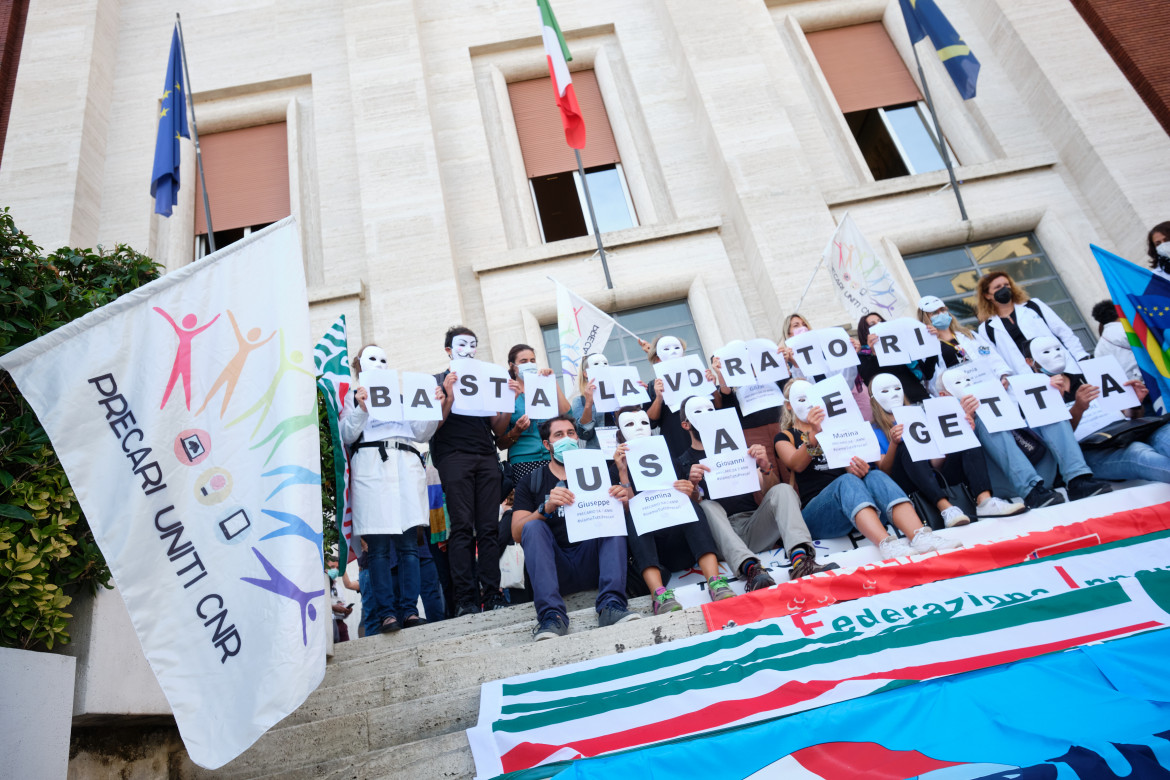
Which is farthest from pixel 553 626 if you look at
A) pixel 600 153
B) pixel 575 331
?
pixel 600 153

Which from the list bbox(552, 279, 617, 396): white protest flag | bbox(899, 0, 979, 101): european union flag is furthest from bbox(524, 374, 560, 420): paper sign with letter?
bbox(899, 0, 979, 101): european union flag

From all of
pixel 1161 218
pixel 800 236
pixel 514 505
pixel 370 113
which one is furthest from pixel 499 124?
pixel 1161 218

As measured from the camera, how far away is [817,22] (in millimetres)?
12789

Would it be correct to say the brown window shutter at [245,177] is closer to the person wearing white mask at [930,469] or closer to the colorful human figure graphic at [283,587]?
the person wearing white mask at [930,469]

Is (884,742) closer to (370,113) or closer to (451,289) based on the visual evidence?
(451,289)

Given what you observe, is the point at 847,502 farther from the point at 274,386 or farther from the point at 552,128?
the point at 552,128

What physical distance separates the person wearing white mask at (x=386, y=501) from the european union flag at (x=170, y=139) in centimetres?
553

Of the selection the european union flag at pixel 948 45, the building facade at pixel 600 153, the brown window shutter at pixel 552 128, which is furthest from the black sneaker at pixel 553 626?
the european union flag at pixel 948 45

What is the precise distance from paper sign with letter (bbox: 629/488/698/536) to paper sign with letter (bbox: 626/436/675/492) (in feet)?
0.19

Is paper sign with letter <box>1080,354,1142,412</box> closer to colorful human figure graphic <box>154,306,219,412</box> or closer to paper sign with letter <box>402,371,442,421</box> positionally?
paper sign with letter <box>402,371,442,421</box>

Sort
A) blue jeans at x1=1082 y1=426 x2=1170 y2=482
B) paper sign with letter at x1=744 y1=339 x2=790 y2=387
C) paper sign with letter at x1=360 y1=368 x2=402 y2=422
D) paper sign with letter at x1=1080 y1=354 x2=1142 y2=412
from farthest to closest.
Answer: paper sign with letter at x1=744 y1=339 x2=790 y2=387, paper sign with letter at x1=1080 y1=354 x2=1142 y2=412, paper sign with letter at x1=360 y1=368 x2=402 y2=422, blue jeans at x1=1082 y1=426 x2=1170 y2=482

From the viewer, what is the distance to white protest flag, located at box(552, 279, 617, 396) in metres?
6.91

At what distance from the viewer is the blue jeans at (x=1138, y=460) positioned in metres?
5.10

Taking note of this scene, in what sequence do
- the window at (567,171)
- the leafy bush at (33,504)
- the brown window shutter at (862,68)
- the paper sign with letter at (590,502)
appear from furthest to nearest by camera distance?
the brown window shutter at (862,68) < the window at (567,171) < the paper sign with letter at (590,502) < the leafy bush at (33,504)
